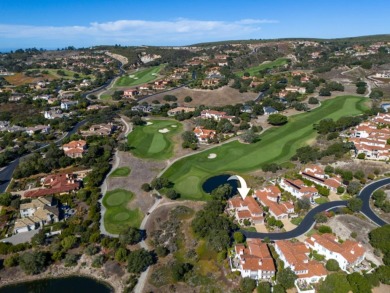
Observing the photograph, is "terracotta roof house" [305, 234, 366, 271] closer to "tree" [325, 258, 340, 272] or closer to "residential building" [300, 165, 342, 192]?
"tree" [325, 258, 340, 272]

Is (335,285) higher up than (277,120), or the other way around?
(277,120)

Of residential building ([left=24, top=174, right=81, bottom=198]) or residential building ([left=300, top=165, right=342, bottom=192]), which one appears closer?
residential building ([left=300, top=165, right=342, bottom=192])

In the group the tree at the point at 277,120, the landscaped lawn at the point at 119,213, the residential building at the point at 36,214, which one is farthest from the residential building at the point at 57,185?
the tree at the point at 277,120

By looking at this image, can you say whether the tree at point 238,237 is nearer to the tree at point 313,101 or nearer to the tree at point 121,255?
the tree at point 121,255

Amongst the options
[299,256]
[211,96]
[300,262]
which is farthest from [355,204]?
[211,96]

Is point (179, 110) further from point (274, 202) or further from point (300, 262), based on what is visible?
point (300, 262)

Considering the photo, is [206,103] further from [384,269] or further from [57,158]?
[384,269]

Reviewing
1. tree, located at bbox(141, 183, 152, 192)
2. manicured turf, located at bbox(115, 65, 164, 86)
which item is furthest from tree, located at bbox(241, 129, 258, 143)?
manicured turf, located at bbox(115, 65, 164, 86)
